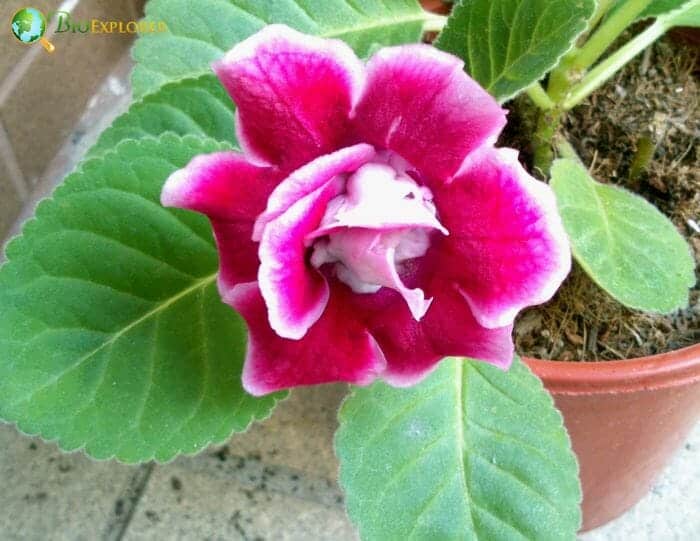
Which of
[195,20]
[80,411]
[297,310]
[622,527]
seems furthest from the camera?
[622,527]

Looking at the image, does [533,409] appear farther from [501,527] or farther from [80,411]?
[80,411]

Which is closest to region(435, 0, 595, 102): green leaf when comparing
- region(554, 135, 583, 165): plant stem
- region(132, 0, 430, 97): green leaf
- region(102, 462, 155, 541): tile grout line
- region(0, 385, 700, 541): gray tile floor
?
region(132, 0, 430, 97): green leaf

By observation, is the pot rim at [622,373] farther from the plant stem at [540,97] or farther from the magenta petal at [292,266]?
the magenta petal at [292,266]

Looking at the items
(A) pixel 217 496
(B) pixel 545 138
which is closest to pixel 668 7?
(B) pixel 545 138

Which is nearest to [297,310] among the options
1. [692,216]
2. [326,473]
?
[692,216]

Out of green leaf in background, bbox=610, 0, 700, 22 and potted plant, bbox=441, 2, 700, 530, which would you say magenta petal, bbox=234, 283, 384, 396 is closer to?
potted plant, bbox=441, 2, 700, 530

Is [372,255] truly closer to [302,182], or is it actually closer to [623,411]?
[302,182]
